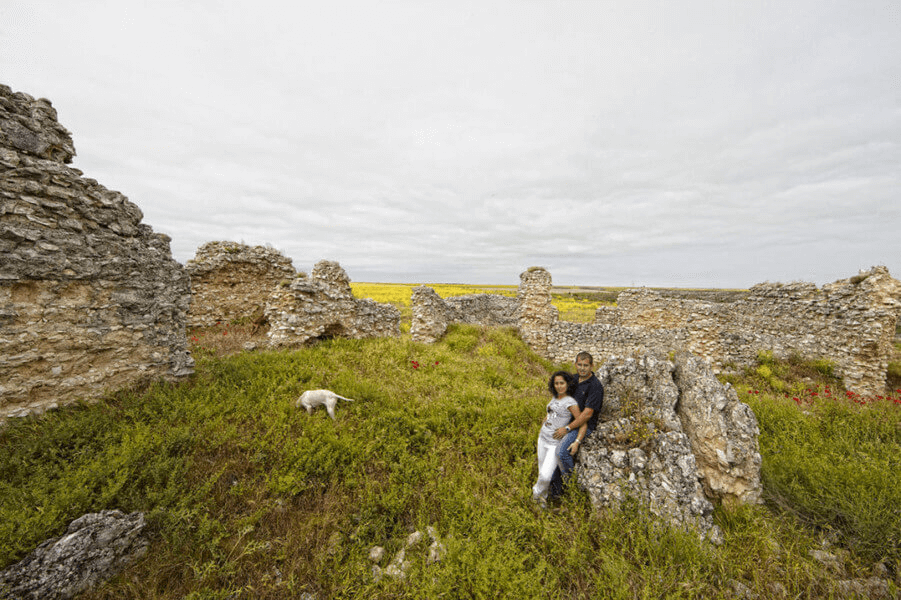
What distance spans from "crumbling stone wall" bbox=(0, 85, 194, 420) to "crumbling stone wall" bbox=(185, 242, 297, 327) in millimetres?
7004

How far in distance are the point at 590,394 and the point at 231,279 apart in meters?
15.2

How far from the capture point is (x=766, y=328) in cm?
1348

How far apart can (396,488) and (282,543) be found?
1.60 meters

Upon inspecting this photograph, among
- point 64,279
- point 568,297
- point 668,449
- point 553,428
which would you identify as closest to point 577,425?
point 553,428

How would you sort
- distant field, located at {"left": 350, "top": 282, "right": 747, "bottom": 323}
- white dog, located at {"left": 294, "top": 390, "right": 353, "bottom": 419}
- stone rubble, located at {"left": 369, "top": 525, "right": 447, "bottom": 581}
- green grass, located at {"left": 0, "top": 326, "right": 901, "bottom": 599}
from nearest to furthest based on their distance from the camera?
green grass, located at {"left": 0, "top": 326, "right": 901, "bottom": 599} < stone rubble, located at {"left": 369, "top": 525, "right": 447, "bottom": 581} < white dog, located at {"left": 294, "top": 390, "right": 353, "bottom": 419} < distant field, located at {"left": 350, "top": 282, "right": 747, "bottom": 323}

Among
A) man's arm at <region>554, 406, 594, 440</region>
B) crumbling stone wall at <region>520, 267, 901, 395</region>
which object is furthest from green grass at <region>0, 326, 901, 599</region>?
crumbling stone wall at <region>520, 267, 901, 395</region>

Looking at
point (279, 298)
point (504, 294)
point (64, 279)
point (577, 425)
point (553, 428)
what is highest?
point (64, 279)

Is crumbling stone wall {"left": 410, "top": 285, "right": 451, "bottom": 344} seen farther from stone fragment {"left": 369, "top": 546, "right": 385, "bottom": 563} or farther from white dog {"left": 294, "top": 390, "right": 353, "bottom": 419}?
stone fragment {"left": 369, "top": 546, "right": 385, "bottom": 563}

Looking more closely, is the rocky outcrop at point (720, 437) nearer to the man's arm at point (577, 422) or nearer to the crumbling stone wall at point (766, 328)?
the man's arm at point (577, 422)

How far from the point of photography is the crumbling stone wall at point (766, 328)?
1034 centimetres

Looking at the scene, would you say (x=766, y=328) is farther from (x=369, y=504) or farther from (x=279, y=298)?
(x=279, y=298)

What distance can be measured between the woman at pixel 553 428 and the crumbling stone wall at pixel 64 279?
7.43 m

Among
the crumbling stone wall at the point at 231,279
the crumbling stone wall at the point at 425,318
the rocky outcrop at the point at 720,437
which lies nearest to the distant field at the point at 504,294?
the crumbling stone wall at the point at 425,318

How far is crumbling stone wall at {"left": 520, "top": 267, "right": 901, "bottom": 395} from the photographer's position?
33.9 feet
